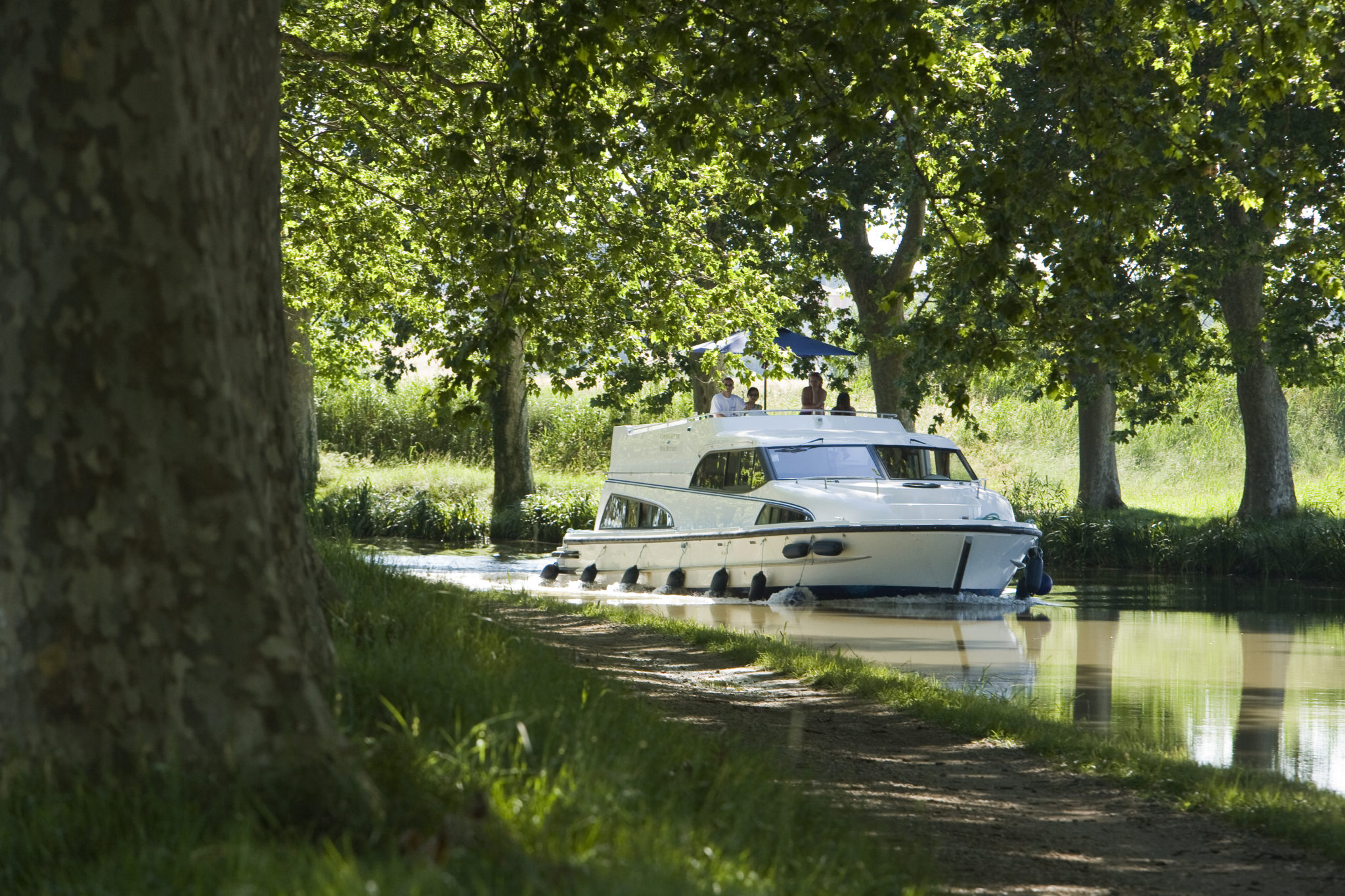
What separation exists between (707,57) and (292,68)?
6.76 metres

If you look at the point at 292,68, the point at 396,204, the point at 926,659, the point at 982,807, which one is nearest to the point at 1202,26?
the point at 926,659

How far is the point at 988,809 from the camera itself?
593 centimetres

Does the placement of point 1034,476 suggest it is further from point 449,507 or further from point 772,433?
point 772,433

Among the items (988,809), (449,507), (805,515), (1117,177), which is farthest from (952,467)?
(449,507)

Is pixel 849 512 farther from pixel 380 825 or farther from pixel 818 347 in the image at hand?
pixel 380 825

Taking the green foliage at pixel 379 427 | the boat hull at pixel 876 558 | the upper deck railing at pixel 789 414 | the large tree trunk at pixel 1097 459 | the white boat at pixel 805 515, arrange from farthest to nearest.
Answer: the green foliage at pixel 379 427, the large tree trunk at pixel 1097 459, the upper deck railing at pixel 789 414, the white boat at pixel 805 515, the boat hull at pixel 876 558

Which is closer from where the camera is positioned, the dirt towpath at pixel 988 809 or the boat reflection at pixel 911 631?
the dirt towpath at pixel 988 809

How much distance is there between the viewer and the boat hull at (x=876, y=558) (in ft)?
58.4

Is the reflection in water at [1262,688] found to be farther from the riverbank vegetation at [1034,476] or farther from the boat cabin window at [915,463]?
the riverbank vegetation at [1034,476]

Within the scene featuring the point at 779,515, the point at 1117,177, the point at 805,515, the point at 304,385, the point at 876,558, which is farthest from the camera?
the point at 304,385

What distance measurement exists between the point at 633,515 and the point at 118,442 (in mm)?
18885

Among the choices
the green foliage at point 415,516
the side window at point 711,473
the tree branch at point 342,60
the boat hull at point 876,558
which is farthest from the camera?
the green foliage at point 415,516

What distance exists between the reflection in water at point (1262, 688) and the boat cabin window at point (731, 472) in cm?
686

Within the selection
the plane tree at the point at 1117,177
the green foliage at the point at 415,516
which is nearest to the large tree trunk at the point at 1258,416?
the plane tree at the point at 1117,177
